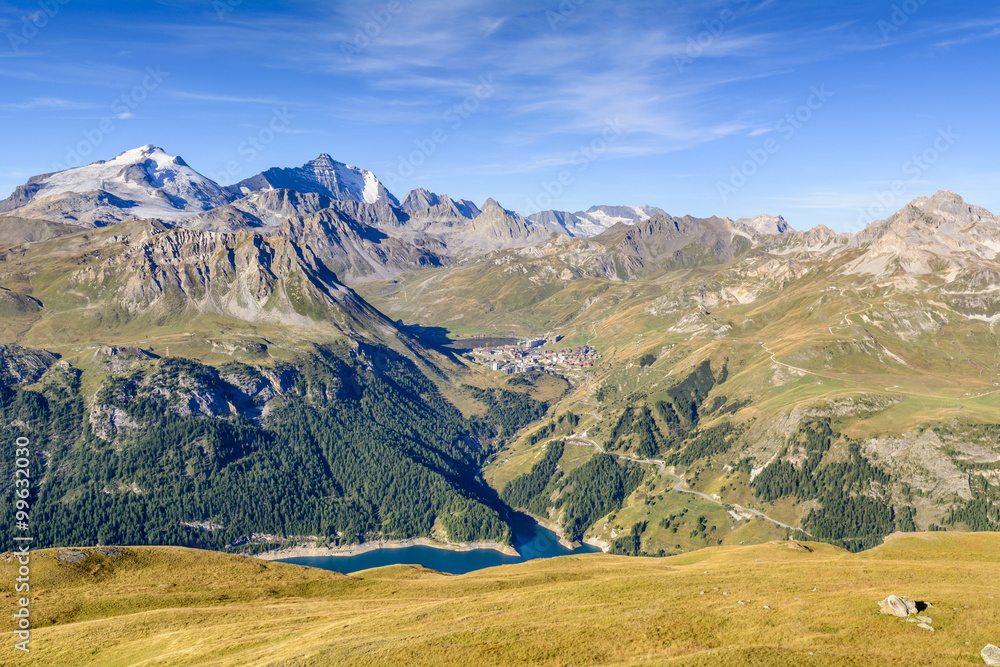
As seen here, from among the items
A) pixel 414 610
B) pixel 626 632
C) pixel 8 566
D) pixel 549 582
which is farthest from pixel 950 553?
pixel 8 566

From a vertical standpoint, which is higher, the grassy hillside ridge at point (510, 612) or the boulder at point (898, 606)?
the boulder at point (898, 606)

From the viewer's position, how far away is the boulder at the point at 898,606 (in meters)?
81.2

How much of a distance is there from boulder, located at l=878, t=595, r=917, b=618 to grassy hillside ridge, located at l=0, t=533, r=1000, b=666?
154 centimetres

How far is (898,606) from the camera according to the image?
82.1 meters

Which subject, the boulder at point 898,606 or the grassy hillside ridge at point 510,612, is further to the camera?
the boulder at point 898,606

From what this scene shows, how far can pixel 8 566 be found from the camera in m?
135

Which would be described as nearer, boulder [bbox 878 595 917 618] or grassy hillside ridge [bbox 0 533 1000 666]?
grassy hillside ridge [bbox 0 533 1000 666]

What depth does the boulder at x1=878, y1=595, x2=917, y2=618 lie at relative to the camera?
8119 cm

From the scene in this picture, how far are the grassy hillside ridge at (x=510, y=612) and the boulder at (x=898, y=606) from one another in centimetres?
154

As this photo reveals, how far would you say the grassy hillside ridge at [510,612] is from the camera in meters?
76.8

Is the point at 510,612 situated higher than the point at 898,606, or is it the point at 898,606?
the point at 898,606

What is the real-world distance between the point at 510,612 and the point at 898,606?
55.8m

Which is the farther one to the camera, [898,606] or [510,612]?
[510,612]

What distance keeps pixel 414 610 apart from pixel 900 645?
73.5 meters
